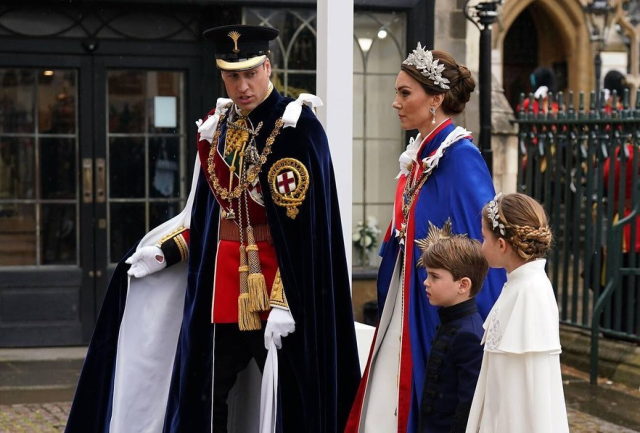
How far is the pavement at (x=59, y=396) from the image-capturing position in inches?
270

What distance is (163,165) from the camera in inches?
373

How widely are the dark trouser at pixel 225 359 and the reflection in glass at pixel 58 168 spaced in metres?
4.61

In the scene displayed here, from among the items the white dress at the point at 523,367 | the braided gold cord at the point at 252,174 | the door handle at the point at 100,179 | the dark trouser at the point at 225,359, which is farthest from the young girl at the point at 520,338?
Result: the door handle at the point at 100,179

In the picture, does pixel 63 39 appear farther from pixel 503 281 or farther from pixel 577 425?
pixel 503 281

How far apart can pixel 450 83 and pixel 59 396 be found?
159 inches

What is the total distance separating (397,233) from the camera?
15.4 ft

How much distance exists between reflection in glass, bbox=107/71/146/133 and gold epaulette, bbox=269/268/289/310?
4.77 meters

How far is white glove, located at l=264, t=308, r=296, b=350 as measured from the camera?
479 cm

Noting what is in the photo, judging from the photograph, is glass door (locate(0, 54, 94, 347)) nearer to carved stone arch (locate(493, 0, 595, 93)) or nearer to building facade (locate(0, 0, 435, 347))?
building facade (locate(0, 0, 435, 347))

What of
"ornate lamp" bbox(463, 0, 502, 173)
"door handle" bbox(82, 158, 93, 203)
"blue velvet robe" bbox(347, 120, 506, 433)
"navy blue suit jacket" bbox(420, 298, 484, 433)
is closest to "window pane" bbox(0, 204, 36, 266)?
"door handle" bbox(82, 158, 93, 203)

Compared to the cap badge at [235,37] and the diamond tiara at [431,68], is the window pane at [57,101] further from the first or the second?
the diamond tiara at [431,68]

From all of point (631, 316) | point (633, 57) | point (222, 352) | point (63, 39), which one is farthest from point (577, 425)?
point (633, 57)

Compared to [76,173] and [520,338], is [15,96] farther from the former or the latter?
[520,338]

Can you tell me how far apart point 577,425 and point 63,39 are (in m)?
4.68
